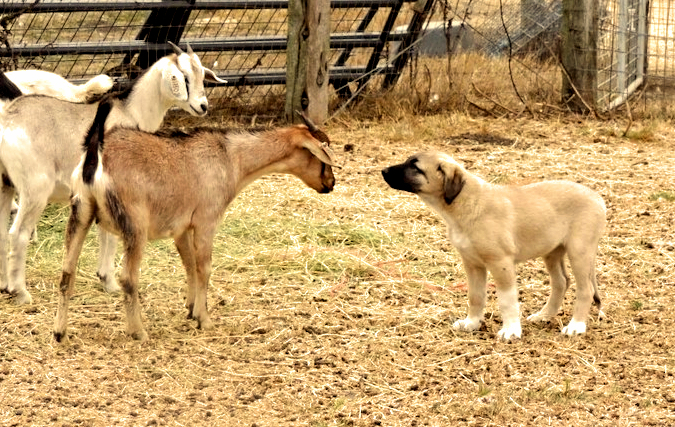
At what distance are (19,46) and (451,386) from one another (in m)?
7.18

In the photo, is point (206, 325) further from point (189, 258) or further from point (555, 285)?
point (555, 285)

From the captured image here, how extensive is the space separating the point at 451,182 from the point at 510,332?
0.87 m

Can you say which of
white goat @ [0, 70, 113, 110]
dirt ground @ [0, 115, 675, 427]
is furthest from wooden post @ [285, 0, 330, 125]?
white goat @ [0, 70, 113, 110]

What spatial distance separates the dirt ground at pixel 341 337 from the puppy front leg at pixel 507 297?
0.08m

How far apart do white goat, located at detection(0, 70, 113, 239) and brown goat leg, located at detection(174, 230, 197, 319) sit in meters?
1.94

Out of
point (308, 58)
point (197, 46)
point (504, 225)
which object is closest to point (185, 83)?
point (504, 225)

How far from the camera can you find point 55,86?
8352 mm

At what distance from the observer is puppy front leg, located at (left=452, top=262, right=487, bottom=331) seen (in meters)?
6.45

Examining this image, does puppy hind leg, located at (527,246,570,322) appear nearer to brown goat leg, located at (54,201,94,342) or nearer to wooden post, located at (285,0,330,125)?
brown goat leg, located at (54,201,94,342)

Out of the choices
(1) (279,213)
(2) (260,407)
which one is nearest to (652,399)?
(2) (260,407)

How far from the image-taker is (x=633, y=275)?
7.57 metres

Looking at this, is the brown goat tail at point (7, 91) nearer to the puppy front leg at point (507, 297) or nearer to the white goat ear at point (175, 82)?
the white goat ear at point (175, 82)

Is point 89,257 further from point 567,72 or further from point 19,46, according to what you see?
point 567,72

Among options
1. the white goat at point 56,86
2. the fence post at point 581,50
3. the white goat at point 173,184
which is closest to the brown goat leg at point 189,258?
the white goat at point 173,184
